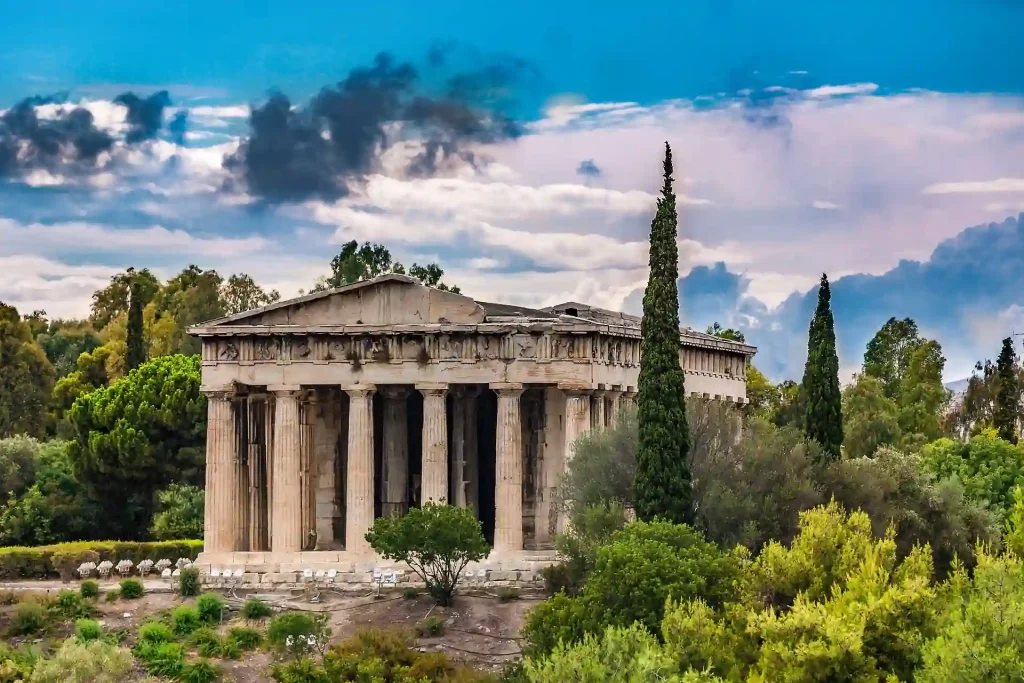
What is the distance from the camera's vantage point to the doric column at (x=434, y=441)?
63.9 meters

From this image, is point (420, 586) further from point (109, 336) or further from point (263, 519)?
point (109, 336)

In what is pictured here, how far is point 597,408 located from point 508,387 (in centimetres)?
334

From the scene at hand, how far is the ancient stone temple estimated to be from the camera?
63281 mm

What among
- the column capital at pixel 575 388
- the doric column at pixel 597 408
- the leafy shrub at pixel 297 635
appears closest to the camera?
the leafy shrub at pixel 297 635

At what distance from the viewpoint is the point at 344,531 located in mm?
68750

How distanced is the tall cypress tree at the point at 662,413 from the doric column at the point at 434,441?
11043mm

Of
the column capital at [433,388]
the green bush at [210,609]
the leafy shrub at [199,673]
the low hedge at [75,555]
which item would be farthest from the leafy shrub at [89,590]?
the column capital at [433,388]

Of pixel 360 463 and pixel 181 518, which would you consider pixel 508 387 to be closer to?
pixel 360 463

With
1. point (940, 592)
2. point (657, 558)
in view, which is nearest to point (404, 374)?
point (657, 558)

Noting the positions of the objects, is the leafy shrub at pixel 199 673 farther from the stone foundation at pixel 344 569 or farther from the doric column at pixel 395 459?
the doric column at pixel 395 459

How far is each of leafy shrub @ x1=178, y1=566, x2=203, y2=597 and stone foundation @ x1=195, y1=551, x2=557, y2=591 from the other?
1.07m

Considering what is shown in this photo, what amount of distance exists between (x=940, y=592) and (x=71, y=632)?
25168 millimetres

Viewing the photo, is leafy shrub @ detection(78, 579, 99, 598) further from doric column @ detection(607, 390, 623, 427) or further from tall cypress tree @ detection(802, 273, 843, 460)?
tall cypress tree @ detection(802, 273, 843, 460)

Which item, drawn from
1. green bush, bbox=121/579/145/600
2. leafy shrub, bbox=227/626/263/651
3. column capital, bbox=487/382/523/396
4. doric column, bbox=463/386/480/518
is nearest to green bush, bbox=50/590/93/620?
green bush, bbox=121/579/145/600
